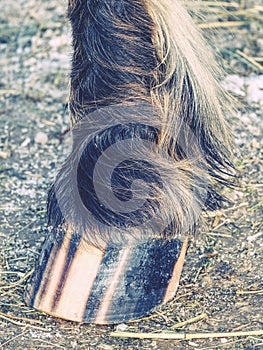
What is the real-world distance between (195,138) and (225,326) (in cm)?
45

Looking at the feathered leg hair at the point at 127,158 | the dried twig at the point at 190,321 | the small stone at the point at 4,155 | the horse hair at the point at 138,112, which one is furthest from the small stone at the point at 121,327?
the small stone at the point at 4,155

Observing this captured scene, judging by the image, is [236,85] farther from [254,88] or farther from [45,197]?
[45,197]

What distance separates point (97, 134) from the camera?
194 centimetres

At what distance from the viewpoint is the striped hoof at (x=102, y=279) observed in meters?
1.96

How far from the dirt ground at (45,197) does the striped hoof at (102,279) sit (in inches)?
1.8

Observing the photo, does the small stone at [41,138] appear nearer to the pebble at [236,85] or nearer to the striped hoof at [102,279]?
the pebble at [236,85]

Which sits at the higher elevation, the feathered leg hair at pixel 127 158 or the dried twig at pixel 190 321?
the feathered leg hair at pixel 127 158

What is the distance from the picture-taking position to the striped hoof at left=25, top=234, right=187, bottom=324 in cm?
196

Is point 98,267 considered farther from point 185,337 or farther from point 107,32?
point 107,32

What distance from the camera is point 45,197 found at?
2.57 metres

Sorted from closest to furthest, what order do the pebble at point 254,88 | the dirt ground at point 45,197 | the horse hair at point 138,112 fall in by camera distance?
the horse hair at point 138,112 → the dirt ground at point 45,197 → the pebble at point 254,88

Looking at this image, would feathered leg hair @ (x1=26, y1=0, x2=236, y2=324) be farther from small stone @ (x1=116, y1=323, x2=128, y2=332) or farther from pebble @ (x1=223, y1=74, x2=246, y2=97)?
pebble @ (x1=223, y1=74, x2=246, y2=97)

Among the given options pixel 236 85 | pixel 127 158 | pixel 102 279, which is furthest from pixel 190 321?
pixel 236 85

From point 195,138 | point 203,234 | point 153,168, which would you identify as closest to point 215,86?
point 195,138
